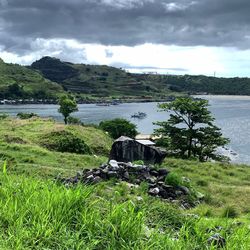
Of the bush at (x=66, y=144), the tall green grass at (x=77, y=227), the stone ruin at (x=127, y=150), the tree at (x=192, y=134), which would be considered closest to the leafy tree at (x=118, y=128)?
the tree at (x=192, y=134)

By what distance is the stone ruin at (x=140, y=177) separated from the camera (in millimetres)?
17953

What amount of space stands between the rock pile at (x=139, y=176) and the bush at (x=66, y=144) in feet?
59.5

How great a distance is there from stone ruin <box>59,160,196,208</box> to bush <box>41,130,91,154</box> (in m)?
18.1

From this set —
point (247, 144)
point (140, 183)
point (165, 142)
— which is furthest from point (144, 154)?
point (247, 144)

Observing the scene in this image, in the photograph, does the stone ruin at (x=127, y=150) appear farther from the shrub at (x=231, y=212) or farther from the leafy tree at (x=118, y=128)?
the leafy tree at (x=118, y=128)

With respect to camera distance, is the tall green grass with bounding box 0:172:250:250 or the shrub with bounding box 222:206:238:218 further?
the shrub with bounding box 222:206:238:218

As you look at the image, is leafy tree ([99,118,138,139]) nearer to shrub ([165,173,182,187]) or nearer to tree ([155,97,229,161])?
tree ([155,97,229,161])

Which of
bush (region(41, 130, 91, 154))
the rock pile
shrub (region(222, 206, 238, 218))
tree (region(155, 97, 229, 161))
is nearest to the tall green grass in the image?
shrub (region(222, 206, 238, 218))

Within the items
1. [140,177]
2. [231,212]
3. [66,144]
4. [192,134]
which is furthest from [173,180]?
[192,134]

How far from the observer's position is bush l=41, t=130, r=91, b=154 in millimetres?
38625

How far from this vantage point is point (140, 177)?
19859 millimetres

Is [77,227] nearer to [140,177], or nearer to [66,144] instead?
[140,177]

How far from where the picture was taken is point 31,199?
729 cm

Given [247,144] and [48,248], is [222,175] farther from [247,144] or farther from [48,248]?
[247,144]
